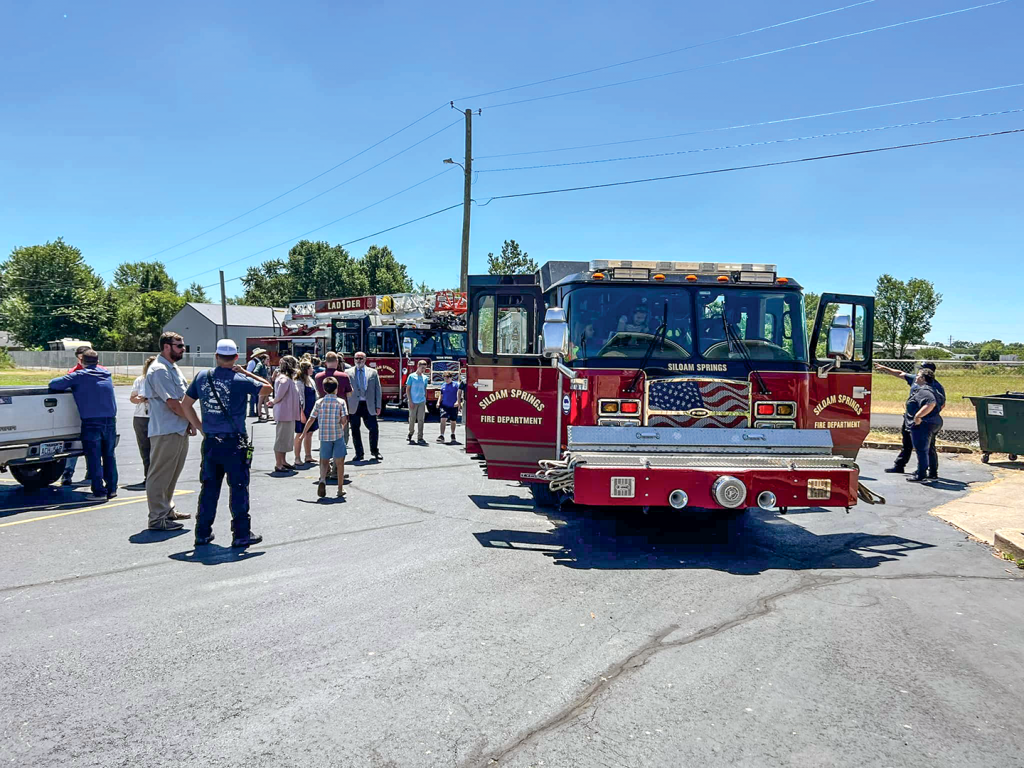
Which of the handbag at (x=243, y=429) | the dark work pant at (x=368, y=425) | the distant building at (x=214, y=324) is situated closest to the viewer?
the handbag at (x=243, y=429)

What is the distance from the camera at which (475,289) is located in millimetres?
7953

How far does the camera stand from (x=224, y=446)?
6.70 meters

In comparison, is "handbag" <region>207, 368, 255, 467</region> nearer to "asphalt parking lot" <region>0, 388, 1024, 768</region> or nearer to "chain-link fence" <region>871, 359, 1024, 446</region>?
"asphalt parking lot" <region>0, 388, 1024, 768</region>

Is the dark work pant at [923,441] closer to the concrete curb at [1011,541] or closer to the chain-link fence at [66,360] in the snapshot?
the concrete curb at [1011,541]

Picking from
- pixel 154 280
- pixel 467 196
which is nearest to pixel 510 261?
pixel 467 196

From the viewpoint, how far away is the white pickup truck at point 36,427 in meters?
8.28

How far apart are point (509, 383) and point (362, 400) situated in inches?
195

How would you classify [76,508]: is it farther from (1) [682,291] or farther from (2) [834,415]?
(2) [834,415]

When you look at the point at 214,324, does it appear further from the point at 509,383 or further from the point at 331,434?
the point at 509,383

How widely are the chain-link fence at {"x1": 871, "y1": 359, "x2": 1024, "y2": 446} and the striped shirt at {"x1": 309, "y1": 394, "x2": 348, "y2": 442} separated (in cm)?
888

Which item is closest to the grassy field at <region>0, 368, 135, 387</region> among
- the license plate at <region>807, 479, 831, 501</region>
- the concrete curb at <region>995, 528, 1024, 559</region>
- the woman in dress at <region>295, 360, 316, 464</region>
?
the woman in dress at <region>295, 360, 316, 464</region>

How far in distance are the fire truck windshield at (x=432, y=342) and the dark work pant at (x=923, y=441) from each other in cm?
1144

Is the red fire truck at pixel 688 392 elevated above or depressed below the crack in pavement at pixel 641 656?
above

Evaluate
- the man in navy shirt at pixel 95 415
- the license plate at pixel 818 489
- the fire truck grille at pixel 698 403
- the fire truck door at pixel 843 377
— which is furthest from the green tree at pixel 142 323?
the license plate at pixel 818 489
